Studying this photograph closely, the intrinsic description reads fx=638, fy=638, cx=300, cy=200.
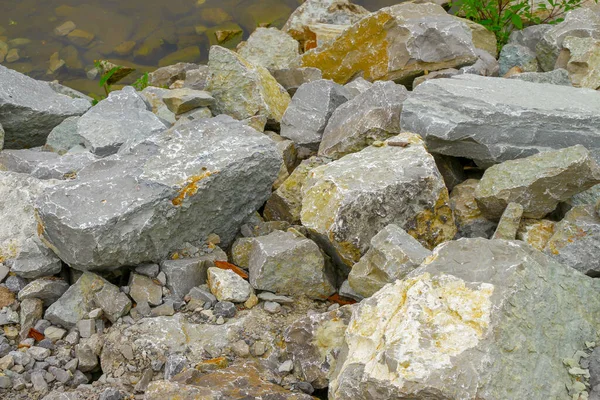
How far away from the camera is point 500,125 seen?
11.3ft

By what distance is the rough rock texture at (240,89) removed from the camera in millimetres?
4809

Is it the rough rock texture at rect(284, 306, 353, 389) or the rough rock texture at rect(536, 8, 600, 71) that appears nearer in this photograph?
the rough rock texture at rect(284, 306, 353, 389)

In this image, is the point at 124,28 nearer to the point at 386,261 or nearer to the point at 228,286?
the point at 228,286

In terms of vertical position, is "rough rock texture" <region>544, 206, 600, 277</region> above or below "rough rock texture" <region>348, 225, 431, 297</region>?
below

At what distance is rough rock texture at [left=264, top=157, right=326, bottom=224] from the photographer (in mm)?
3725

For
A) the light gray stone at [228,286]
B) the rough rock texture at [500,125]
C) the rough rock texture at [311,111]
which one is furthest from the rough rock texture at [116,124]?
the rough rock texture at [500,125]

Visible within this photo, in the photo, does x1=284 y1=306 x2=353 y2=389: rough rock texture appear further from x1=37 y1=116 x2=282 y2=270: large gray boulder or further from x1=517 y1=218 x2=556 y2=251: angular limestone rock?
x1=517 y1=218 x2=556 y2=251: angular limestone rock

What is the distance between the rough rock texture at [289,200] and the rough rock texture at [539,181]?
103 centimetres

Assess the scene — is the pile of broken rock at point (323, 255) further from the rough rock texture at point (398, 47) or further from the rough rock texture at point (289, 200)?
the rough rock texture at point (398, 47)

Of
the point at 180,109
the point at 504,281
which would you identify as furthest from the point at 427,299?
the point at 180,109

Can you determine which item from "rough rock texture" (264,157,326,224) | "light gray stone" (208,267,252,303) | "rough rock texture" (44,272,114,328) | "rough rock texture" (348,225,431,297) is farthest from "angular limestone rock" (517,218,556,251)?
"rough rock texture" (44,272,114,328)

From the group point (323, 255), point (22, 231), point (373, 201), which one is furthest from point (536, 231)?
point (22, 231)

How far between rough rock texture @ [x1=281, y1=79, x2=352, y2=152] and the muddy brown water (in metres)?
4.60

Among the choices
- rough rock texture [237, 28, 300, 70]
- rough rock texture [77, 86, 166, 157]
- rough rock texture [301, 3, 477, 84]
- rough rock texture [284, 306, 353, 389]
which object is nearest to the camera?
rough rock texture [284, 306, 353, 389]
